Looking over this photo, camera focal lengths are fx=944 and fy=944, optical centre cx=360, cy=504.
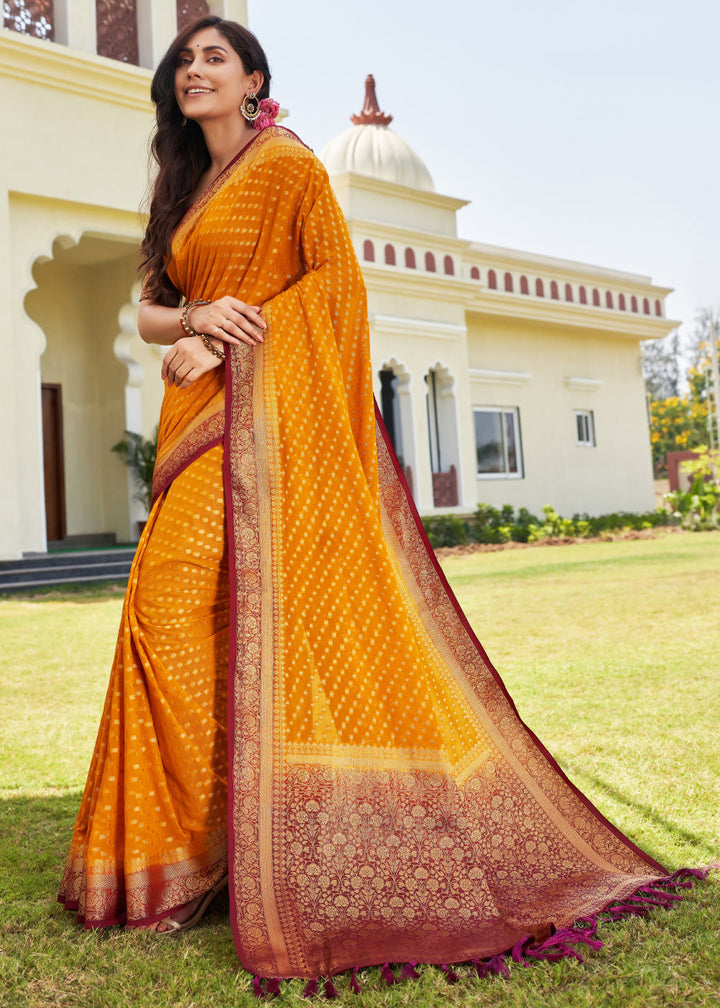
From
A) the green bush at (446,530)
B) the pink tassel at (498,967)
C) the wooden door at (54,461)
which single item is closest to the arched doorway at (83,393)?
the wooden door at (54,461)

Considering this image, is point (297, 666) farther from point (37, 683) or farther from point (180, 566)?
point (37, 683)

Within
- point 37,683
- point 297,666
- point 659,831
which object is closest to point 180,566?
point 297,666

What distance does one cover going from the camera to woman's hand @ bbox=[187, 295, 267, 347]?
73.3 inches

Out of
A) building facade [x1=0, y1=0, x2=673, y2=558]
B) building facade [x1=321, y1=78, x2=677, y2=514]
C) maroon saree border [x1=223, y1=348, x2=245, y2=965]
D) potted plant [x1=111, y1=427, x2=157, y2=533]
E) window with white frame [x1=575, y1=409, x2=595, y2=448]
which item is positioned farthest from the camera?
window with white frame [x1=575, y1=409, x2=595, y2=448]

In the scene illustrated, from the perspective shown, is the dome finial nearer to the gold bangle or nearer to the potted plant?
the potted plant

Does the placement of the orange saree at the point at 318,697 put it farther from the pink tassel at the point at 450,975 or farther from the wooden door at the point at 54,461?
the wooden door at the point at 54,461

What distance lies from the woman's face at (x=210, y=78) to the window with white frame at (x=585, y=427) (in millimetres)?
14846

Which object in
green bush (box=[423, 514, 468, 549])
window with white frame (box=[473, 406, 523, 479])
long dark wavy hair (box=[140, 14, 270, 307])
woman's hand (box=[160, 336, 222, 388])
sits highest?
window with white frame (box=[473, 406, 523, 479])

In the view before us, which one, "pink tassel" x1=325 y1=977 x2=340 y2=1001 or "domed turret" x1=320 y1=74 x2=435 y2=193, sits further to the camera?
"domed turret" x1=320 y1=74 x2=435 y2=193

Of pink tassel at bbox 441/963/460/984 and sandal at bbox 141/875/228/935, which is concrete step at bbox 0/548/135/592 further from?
pink tassel at bbox 441/963/460/984

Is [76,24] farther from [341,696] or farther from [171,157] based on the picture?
[341,696]

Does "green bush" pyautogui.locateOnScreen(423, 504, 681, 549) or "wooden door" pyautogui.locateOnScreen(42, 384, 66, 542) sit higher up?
"wooden door" pyautogui.locateOnScreen(42, 384, 66, 542)

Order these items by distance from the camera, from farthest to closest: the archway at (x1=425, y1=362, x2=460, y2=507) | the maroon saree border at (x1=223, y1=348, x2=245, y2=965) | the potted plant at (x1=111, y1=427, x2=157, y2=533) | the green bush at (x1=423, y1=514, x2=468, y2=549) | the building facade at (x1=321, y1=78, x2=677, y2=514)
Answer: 1. the archway at (x1=425, y1=362, x2=460, y2=507)
2. the building facade at (x1=321, y1=78, x2=677, y2=514)
3. the green bush at (x1=423, y1=514, x2=468, y2=549)
4. the potted plant at (x1=111, y1=427, x2=157, y2=533)
5. the maroon saree border at (x1=223, y1=348, x2=245, y2=965)

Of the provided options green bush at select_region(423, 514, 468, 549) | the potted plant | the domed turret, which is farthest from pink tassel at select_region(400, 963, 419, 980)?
the domed turret
